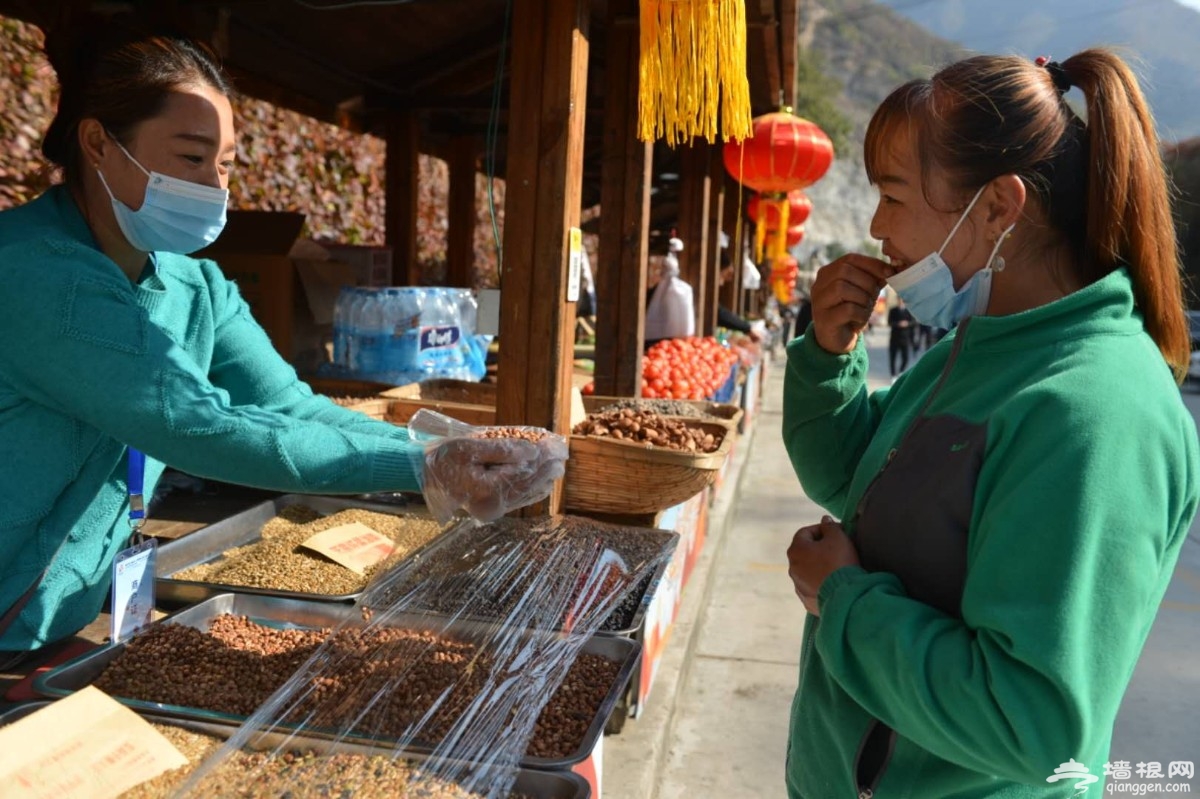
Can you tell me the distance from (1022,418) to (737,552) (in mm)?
5513

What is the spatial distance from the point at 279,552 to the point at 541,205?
132 centimetres

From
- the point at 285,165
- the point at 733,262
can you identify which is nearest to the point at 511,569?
the point at 285,165

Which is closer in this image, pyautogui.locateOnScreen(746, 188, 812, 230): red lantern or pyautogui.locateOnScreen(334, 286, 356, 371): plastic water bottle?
pyautogui.locateOnScreen(334, 286, 356, 371): plastic water bottle

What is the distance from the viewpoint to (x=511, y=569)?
8.32 ft

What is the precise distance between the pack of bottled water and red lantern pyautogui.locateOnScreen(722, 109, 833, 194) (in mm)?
3810

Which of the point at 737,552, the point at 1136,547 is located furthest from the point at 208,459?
the point at 737,552

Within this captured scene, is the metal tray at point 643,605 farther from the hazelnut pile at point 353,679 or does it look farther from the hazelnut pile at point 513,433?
the hazelnut pile at point 513,433

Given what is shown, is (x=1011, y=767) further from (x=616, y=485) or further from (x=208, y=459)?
(x=616, y=485)

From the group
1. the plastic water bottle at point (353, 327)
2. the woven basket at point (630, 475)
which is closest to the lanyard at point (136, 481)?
the woven basket at point (630, 475)

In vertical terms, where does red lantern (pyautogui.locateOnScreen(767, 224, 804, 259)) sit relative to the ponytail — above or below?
above

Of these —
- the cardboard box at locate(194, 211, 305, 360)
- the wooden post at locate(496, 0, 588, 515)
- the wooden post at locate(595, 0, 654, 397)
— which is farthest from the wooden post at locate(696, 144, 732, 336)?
the wooden post at locate(496, 0, 588, 515)

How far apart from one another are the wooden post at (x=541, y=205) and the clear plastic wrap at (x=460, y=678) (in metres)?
0.50

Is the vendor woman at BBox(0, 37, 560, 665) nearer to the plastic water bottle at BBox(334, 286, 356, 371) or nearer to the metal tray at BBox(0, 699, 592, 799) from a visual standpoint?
the metal tray at BBox(0, 699, 592, 799)

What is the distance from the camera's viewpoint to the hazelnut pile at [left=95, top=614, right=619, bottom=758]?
69.7 inches
